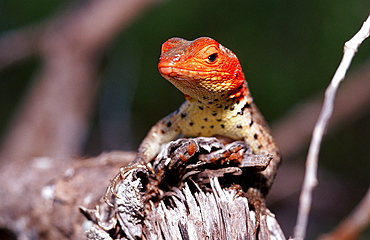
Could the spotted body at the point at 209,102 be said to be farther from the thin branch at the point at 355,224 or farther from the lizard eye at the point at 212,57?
the thin branch at the point at 355,224

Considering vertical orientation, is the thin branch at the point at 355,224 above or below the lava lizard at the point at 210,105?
below

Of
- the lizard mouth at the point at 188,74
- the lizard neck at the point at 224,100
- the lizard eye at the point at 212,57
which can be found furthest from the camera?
the lizard neck at the point at 224,100

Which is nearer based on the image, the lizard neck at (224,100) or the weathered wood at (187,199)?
the weathered wood at (187,199)

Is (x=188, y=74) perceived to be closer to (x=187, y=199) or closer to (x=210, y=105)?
(x=210, y=105)

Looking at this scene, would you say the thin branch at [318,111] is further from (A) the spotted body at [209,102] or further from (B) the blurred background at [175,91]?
(A) the spotted body at [209,102]

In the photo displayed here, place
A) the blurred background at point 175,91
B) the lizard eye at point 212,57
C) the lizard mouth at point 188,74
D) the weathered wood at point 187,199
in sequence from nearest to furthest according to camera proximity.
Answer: the weathered wood at point 187,199, the lizard mouth at point 188,74, the lizard eye at point 212,57, the blurred background at point 175,91

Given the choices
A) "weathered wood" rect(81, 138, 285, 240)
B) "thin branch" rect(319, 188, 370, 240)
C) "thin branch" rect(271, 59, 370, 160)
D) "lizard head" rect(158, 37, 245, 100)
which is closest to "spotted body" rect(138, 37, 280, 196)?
"lizard head" rect(158, 37, 245, 100)

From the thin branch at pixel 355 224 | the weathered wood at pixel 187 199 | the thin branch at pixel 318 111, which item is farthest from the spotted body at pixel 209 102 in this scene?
the thin branch at pixel 318 111

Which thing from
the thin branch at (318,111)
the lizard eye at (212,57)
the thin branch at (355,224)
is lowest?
the thin branch at (355,224)

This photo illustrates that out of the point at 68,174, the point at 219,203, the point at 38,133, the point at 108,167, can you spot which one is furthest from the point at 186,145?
the point at 38,133
